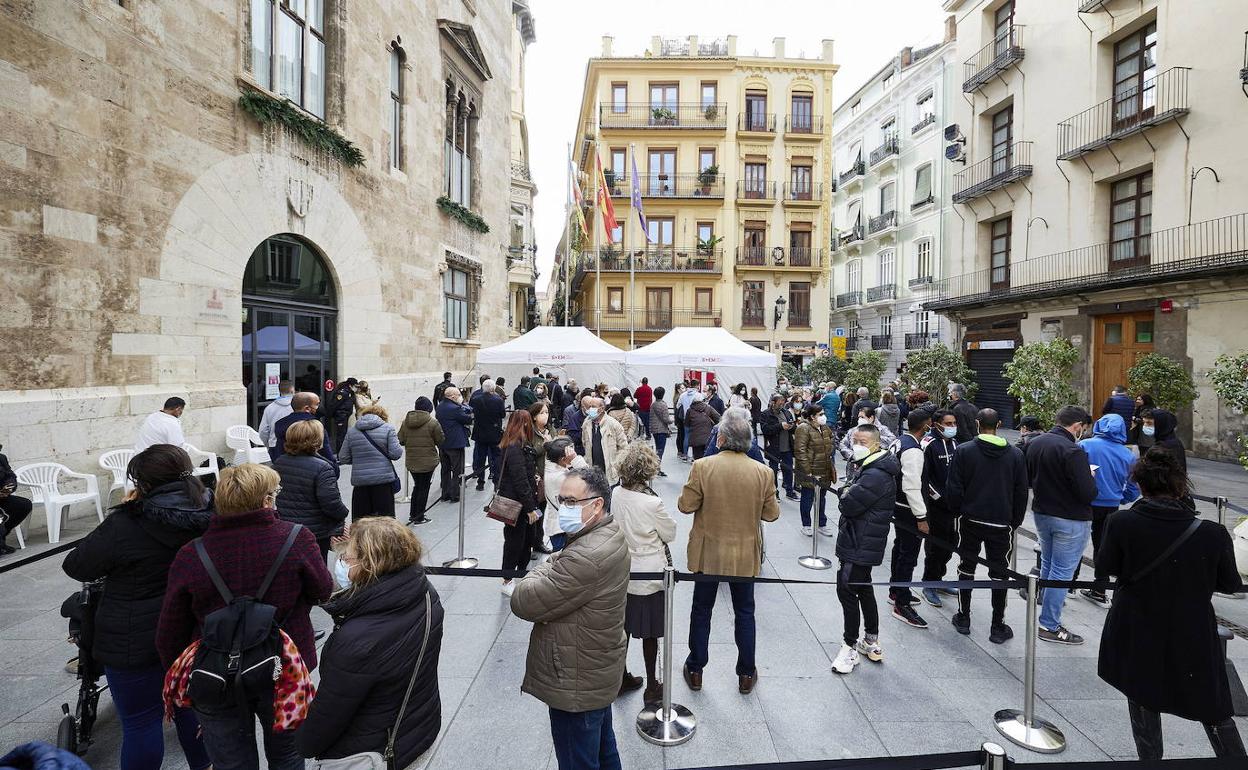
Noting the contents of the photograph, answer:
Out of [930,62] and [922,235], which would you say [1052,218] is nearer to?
[922,235]

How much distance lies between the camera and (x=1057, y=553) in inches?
204

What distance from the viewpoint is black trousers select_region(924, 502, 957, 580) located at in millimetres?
5410

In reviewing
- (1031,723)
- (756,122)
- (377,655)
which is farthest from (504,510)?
(756,122)

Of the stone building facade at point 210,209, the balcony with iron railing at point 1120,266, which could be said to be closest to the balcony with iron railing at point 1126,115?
the balcony with iron railing at point 1120,266

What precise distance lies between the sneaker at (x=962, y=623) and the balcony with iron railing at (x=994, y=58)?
22.1m

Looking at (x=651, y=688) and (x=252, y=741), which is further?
(x=651, y=688)

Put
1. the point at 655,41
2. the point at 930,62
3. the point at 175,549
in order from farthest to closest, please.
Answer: the point at 655,41 < the point at 930,62 < the point at 175,549

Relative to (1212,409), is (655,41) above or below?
above

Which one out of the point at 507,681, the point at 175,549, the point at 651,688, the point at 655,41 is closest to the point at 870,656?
the point at 651,688

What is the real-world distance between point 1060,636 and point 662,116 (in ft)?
114

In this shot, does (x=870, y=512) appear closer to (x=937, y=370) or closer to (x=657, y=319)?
(x=937, y=370)

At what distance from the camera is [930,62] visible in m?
27.5

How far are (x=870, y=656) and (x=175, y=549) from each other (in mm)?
4509

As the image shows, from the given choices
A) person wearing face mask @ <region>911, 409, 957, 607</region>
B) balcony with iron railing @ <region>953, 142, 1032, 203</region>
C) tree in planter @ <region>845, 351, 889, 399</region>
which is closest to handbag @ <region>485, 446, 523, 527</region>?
person wearing face mask @ <region>911, 409, 957, 607</region>
